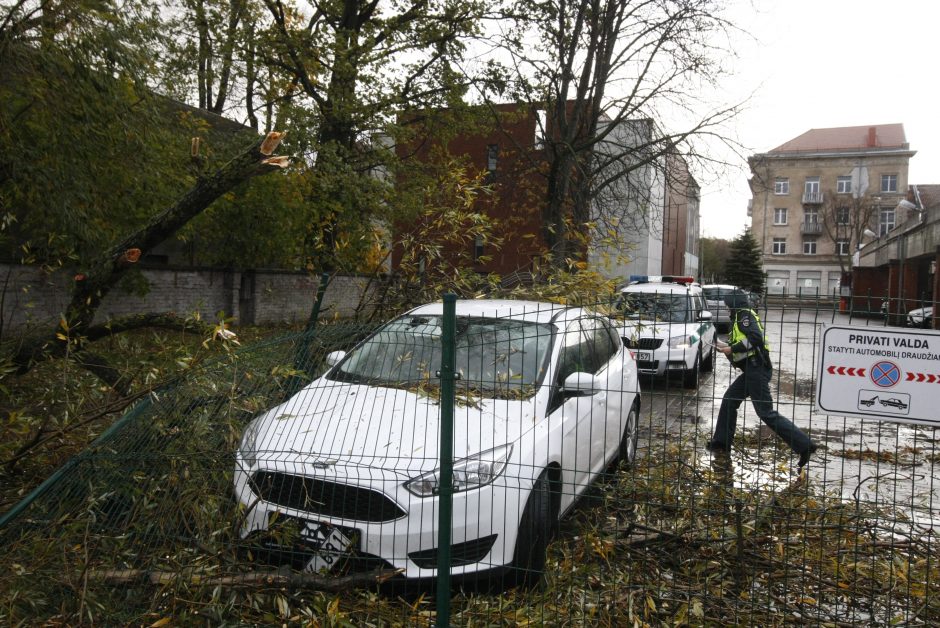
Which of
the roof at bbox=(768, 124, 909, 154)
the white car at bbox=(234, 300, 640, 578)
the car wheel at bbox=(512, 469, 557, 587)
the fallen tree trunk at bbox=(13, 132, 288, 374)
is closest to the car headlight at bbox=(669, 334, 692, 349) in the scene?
the white car at bbox=(234, 300, 640, 578)

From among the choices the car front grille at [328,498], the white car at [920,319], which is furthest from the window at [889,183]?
the car front grille at [328,498]

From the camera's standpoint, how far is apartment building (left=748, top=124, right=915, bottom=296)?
58938 mm

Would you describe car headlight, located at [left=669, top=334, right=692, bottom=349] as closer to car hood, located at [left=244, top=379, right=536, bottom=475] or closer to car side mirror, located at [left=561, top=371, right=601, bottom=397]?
car side mirror, located at [left=561, top=371, right=601, bottom=397]

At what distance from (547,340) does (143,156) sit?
597cm

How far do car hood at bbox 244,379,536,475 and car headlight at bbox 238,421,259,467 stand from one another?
0.08 feet

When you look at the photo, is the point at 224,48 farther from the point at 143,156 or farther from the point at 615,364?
the point at 615,364

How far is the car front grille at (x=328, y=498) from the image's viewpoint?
3.45 meters

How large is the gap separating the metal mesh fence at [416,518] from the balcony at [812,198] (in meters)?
64.6

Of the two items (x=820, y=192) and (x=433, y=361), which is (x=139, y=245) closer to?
(x=433, y=361)

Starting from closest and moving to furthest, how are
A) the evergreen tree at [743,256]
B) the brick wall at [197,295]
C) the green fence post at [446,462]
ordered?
the green fence post at [446,462], the brick wall at [197,295], the evergreen tree at [743,256]

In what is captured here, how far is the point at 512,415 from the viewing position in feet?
12.3

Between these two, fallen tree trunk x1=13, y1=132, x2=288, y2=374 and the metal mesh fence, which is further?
fallen tree trunk x1=13, y1=132, x2=288, y2=374

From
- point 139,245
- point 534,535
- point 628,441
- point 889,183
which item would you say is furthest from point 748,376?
point 889,183

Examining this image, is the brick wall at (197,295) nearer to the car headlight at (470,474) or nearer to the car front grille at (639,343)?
the car front grille at (639,343)
